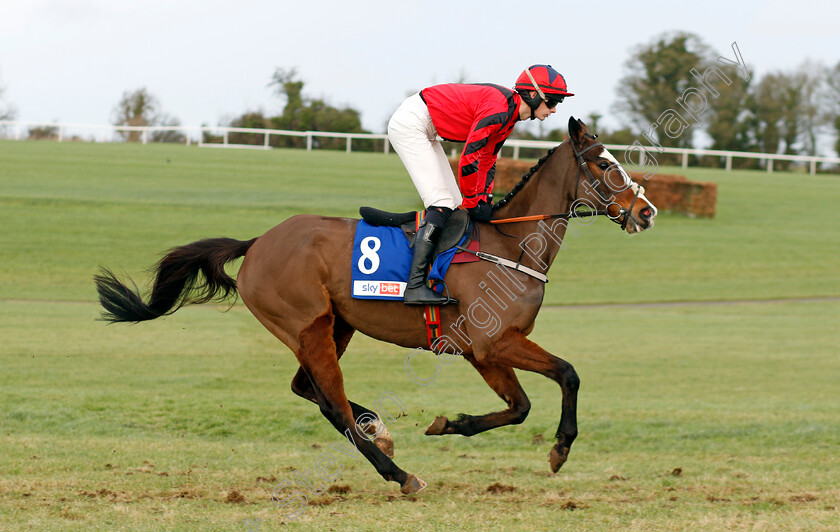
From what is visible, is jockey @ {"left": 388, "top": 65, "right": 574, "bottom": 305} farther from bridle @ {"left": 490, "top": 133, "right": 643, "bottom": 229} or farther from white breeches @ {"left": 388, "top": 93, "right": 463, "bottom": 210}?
bridle @ {"left": 490, "top": 133, "right": 643, "bottom": 229}

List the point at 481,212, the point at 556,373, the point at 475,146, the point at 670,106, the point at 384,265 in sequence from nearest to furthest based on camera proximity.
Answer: the point at 556,373 < the point at 475,146 < the point at 384,265 < the point at 481,212 < the point at 670,106

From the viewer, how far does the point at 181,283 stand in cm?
623

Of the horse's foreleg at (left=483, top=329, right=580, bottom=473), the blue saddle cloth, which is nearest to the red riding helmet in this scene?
the blue saddle cloth

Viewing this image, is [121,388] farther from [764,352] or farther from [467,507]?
[764,352]

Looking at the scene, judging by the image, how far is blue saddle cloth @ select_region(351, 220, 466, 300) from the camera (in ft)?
17.4

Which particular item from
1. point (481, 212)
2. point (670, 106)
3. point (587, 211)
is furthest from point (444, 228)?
point (670, 106)

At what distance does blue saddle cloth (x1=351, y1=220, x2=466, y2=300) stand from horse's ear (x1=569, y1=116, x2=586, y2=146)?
0.92 meters

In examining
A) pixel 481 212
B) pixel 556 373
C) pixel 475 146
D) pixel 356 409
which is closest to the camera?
pixel 556 373

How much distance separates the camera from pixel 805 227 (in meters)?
26.1

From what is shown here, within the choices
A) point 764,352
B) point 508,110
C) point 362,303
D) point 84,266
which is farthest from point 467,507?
point 84,266

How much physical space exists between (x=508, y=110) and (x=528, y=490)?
250 cm

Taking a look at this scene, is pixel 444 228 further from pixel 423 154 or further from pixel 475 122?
pixel 475 122

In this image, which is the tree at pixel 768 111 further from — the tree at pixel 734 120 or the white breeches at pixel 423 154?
the white breeches at pixel 423 154

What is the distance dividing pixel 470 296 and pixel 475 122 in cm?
105
